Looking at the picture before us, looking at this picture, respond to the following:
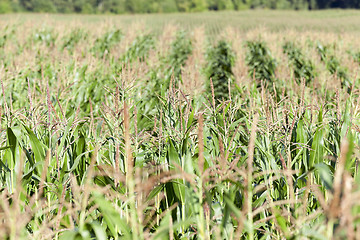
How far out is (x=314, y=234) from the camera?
3.88 feet

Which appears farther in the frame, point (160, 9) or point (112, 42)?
point (160, 9)

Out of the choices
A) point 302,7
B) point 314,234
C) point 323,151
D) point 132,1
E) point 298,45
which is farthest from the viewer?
point 302,7

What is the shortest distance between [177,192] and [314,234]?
111 centimetres

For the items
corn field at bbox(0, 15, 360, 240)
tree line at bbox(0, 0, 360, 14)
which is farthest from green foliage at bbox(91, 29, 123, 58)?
tree line at bbox(0, 0, 360, 14)

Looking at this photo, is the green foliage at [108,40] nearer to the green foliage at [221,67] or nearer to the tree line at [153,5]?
the green foliage at [221,67]

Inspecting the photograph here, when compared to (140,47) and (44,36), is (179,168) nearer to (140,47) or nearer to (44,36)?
(140,47)

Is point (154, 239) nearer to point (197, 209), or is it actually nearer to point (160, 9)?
point (197, 209)

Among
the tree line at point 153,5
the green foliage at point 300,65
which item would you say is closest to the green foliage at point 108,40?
the green foliage at point 300,65

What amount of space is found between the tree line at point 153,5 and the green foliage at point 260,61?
64.6 metres

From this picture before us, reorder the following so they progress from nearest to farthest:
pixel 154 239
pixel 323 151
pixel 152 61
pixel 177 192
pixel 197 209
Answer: pixel 154 239 → pixel 197 209 → pixel 177 192 → pixel 323 151 → pixel 152 61

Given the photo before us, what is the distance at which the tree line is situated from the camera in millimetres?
71500

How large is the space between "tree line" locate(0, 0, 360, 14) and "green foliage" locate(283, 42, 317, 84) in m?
64.4

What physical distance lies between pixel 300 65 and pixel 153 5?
2901 inches

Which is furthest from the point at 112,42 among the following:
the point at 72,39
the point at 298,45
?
the point at 298,45
